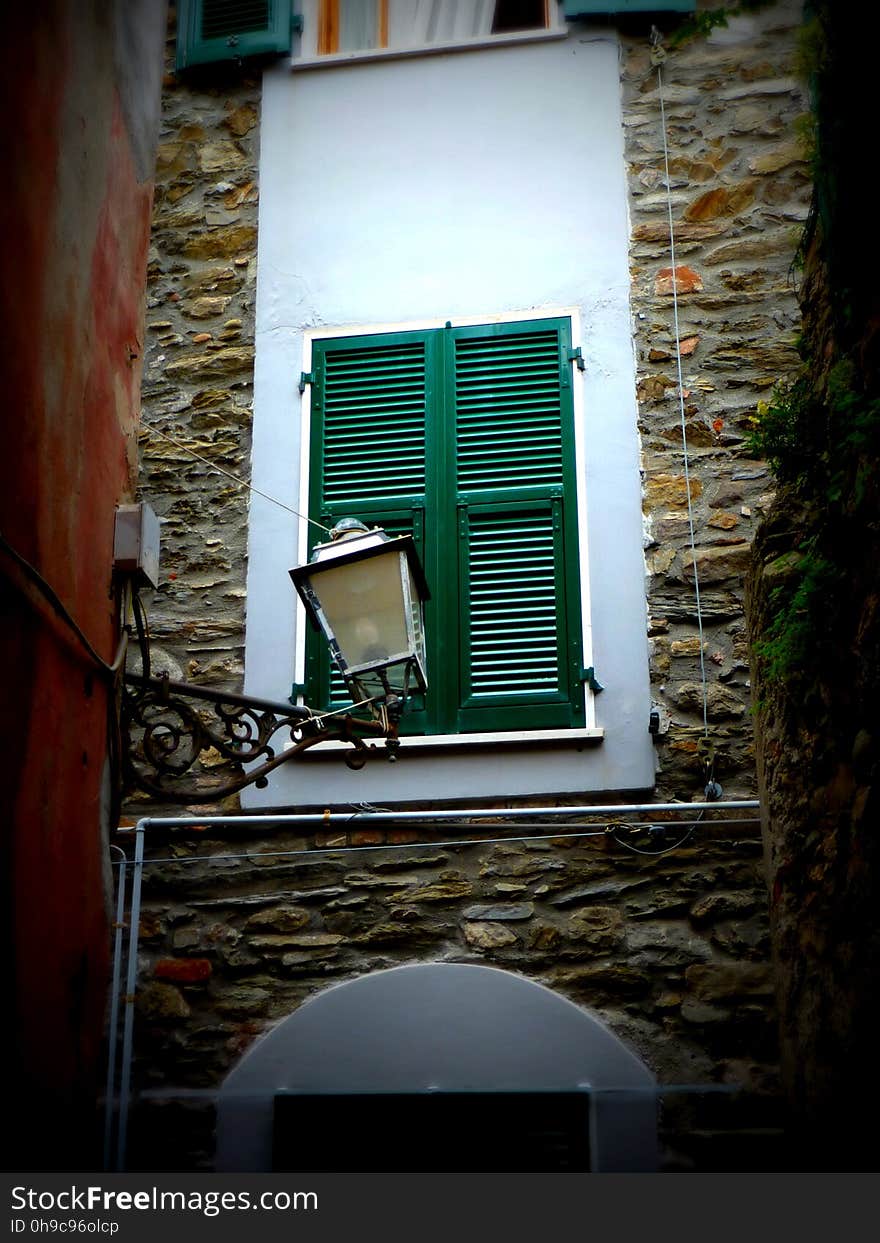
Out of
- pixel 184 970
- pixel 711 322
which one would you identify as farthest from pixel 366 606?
pixel 711 322

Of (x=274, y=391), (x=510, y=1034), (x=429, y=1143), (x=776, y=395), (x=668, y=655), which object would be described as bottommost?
(x=429, y=1143)

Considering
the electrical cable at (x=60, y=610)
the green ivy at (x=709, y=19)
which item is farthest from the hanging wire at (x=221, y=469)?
the green ivy at (x=709, y=19)

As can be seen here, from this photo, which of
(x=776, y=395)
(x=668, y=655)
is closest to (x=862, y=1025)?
(x=776, y=395)

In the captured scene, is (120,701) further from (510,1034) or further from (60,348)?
(510,1034)

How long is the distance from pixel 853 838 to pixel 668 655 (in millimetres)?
2596

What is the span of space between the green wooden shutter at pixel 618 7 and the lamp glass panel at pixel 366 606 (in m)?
3.78

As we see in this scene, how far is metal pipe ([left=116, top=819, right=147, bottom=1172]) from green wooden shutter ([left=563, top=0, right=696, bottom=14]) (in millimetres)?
4420

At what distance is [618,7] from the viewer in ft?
24.2

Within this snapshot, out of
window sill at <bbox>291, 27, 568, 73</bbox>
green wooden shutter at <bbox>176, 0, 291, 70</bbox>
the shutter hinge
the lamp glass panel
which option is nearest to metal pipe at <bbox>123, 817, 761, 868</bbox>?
the shutter hinge

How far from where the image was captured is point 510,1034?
18.6ft

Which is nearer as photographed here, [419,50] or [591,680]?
[591,680]

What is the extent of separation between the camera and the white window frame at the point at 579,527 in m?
6.09

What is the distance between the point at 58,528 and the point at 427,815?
7.48 ft

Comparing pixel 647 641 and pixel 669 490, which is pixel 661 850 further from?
pixel 669 490
